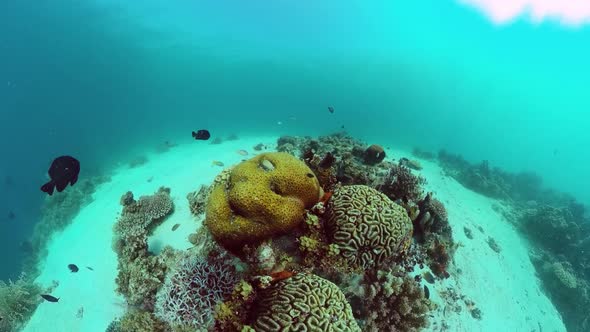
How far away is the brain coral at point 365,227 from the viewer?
17.7 ft

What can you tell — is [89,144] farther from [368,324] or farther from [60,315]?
[368,324]

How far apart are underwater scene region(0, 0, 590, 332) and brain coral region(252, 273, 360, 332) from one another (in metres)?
0.03

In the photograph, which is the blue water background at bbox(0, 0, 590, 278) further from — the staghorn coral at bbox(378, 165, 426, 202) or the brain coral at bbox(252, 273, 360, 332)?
the staghorn coral at bbox(378, 165, 426, 202)

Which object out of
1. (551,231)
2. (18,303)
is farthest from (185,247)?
(551,231)

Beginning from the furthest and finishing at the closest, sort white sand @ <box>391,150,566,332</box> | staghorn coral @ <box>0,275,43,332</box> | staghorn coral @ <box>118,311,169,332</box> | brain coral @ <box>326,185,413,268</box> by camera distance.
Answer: staghorn coral @ <box>0,275,43,332</box> < white sand @ <box>391,150,566,332</box> < staghorn coral @ <box>118,311,169,332</box> < brain coral @ <box>326,185,413,268</box>

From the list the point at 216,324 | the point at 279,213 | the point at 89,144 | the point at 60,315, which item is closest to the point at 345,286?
the point at 279,213

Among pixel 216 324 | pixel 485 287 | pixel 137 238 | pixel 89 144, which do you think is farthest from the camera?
pixel 89 144

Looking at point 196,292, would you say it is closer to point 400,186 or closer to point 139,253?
point 139,253

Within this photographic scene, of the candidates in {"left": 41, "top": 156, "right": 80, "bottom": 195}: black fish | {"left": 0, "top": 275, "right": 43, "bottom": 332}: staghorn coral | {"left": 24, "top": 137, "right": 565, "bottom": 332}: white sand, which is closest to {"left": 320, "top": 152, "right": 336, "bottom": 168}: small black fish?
{"left": 24, "top": 137, "right": 565, "bottom": 332}: white sand

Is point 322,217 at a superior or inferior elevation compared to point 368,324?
superior

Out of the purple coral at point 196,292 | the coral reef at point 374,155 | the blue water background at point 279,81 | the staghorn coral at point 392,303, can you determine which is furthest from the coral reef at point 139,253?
the blue water background at point 279,81

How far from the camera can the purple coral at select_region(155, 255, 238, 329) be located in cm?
509

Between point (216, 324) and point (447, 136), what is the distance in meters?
94.6

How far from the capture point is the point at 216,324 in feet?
14.6
